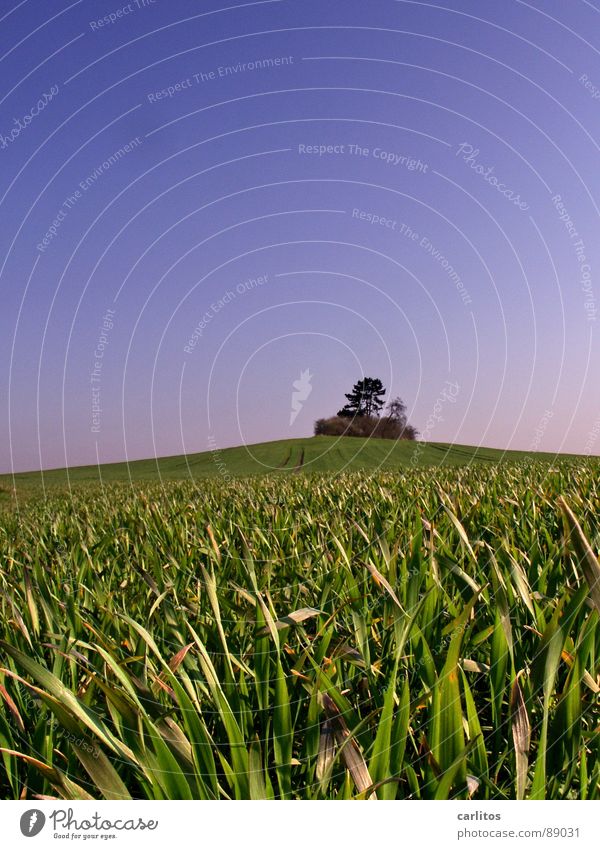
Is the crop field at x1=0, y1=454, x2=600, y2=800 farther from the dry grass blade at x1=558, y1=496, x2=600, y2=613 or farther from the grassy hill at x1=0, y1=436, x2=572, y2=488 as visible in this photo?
the grassy hill at x1=0, y1=436, x2=572, y2=488

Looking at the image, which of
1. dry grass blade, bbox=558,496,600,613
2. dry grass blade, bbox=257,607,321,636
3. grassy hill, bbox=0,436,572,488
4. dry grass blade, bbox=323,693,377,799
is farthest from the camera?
grassy hill, bbox=0,436,572,488

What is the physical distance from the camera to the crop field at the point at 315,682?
3.95ft

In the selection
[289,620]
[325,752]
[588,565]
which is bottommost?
[325,752]

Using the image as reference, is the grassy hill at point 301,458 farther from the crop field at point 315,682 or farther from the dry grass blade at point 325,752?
the dry grass blade at point 325,752

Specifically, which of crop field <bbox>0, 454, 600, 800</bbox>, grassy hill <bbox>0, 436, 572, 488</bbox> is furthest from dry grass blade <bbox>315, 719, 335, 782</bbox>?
grassy hill <bbox>0, 436, 572, 488</bbox>

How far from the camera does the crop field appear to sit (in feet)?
3.95

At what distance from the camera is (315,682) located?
1416 mm

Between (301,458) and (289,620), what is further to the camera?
(301,458)

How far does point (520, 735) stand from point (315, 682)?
1.51 feet

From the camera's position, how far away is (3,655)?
2.00m

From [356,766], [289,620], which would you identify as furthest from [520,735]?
[289,620]

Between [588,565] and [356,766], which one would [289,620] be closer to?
[356,766]

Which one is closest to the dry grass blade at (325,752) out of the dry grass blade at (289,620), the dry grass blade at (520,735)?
the dry grass blade at (520,735)

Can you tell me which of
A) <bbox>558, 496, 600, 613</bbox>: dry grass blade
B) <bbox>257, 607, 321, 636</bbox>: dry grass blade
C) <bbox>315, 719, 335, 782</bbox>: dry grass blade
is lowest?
<bbox>315, 719, 335, 782</bbox>: dry grass blade
